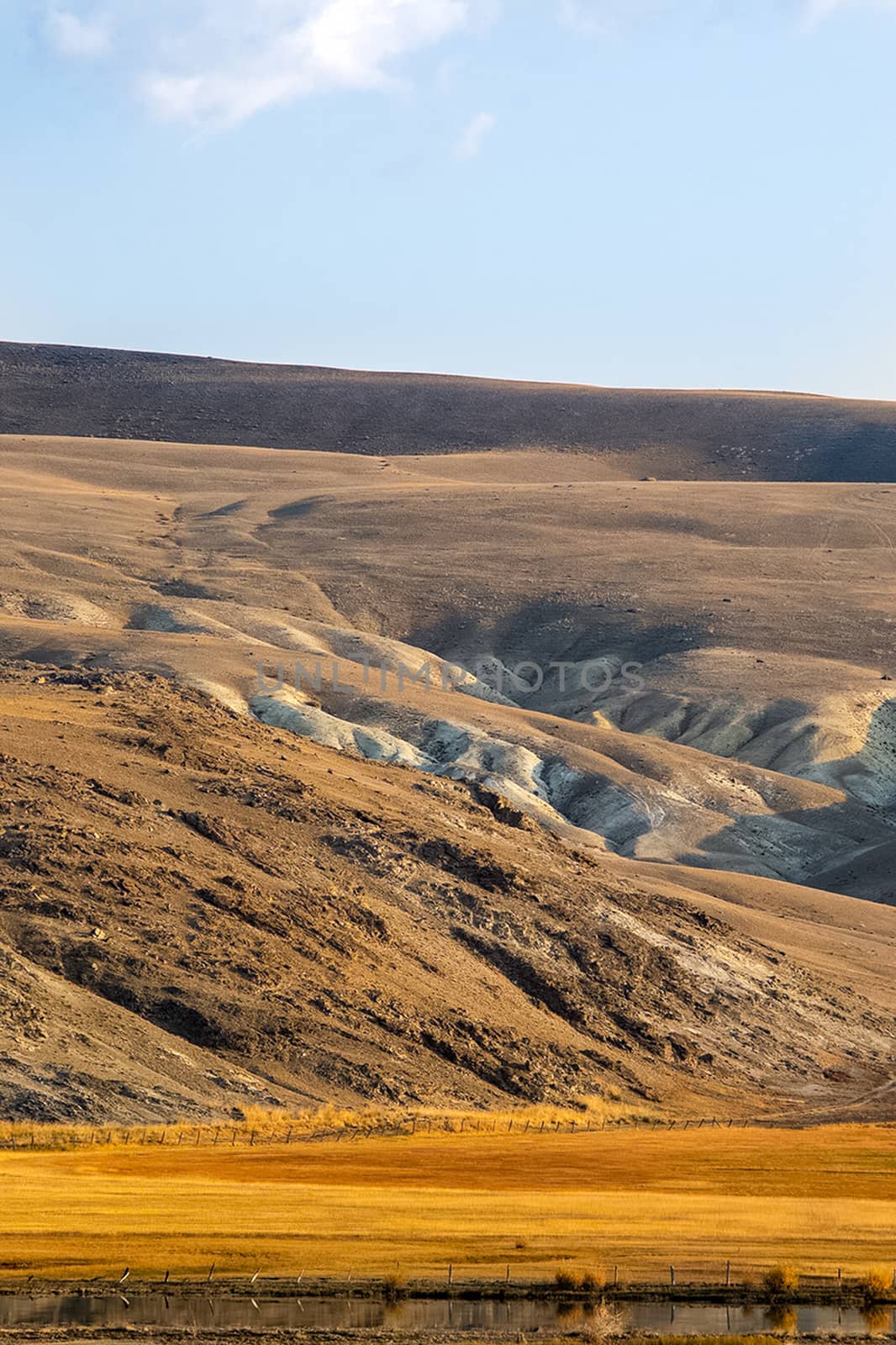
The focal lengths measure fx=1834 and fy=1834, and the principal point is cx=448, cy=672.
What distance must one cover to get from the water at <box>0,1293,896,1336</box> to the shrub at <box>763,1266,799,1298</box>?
1.65 feet

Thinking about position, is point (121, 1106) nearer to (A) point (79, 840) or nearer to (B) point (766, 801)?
(A) point (79, 840)

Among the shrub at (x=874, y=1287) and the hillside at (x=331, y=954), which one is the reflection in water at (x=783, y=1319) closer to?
the shrub at (x=874, y=1287)

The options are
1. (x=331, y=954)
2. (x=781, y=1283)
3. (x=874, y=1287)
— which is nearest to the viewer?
(x=874, y=1287)

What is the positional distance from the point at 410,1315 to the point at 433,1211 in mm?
4626

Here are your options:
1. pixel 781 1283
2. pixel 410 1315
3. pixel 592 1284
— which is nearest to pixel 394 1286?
pixel 410 1315

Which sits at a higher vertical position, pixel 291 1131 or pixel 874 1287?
pixel 874 1287

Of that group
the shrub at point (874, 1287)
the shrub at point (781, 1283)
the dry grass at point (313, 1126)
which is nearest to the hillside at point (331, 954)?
the dry grass at point (313, 1126)

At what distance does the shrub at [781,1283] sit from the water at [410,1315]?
503 mm

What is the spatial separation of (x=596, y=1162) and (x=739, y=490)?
143791 millimetres

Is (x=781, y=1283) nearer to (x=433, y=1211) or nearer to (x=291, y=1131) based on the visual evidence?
(x=433, y=1211)

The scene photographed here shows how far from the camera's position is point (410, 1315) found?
28.1 metres

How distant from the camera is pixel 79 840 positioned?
53.9 meters

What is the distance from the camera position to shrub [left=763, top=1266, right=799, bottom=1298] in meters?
29.3

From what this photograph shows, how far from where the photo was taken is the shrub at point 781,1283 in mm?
29328
